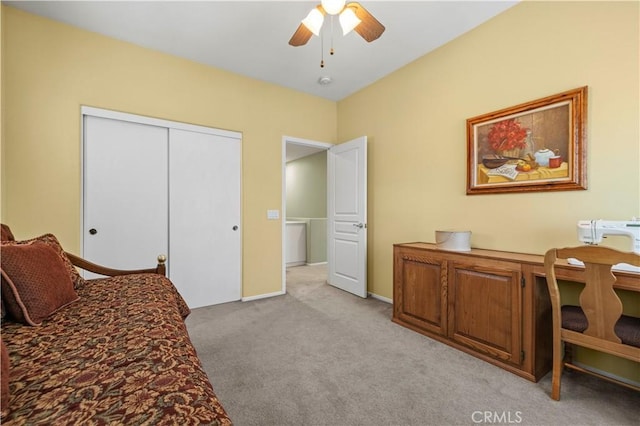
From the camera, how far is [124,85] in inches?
111

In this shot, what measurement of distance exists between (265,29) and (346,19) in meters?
1.03

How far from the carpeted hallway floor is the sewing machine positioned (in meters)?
0.82

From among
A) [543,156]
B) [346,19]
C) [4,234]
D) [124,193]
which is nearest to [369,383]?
[543,156]

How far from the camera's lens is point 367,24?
201 cm

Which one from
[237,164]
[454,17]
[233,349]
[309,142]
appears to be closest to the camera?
[233,349]

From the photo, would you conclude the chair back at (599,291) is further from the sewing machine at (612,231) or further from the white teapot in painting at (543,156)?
the white teapot in painting at (543,156)

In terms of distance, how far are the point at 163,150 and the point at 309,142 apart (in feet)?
6.15

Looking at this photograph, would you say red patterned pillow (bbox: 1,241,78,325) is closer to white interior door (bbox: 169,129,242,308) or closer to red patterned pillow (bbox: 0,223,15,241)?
red patterned pillow (bbox: 0,223,15,241)

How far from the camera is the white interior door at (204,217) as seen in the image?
3145 mm

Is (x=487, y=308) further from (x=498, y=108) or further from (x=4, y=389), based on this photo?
(x=4, y=389)

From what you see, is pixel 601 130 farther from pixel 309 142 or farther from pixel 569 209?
pixel 309 142

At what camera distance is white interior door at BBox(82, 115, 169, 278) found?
2.69 meters

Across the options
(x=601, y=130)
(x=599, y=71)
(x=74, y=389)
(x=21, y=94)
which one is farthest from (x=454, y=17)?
(x=21, y=94)

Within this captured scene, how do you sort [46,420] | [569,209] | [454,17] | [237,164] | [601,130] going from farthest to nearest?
[237,164], [454,17], [569,209], [601,130], [46,420]
